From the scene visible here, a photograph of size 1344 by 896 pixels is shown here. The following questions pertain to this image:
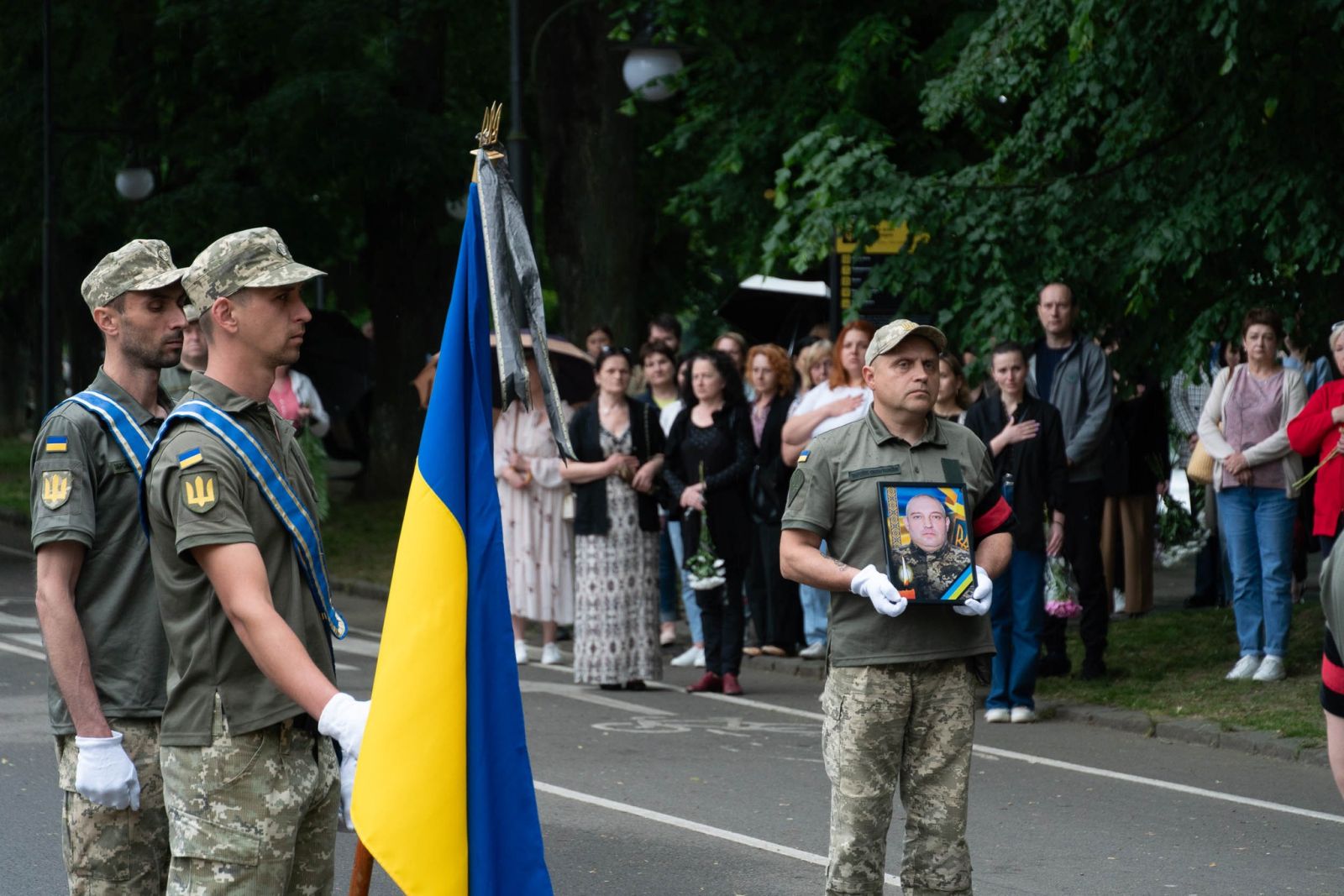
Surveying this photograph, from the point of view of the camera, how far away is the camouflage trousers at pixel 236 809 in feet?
12.6

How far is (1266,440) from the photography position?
448 inches

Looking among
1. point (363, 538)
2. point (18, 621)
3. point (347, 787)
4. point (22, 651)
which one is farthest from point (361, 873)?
point (363, 538)

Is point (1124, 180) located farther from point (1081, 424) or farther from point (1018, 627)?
point (1018, 627)

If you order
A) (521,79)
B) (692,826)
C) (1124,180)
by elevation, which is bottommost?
(692,826)

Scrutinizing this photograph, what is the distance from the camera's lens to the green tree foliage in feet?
36.8

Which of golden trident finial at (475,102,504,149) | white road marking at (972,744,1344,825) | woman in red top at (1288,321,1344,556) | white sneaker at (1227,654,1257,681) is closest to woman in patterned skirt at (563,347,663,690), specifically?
white road marking at (972,744,1344,825)

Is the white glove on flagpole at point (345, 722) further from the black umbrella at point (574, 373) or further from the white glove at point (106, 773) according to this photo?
the black umbrella at point (574, 373)

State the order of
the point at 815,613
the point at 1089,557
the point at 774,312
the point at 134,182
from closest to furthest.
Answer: the point at 1089,557, the point at 815,613, the point at 774,312, the point at 134,182

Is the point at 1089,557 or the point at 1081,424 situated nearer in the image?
the point at 1089,557

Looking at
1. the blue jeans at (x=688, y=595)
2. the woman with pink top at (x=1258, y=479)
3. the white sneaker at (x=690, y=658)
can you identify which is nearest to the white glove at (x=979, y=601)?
the woman with pink top at (x=1258, y=479)

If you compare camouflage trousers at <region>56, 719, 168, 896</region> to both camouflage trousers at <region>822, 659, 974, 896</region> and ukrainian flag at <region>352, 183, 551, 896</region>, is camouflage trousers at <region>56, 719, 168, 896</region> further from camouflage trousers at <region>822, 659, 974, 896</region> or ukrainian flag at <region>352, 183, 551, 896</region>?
camouflage trousers at <region>822, 659, 974, 896</region>

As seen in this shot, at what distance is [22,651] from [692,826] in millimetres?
7075

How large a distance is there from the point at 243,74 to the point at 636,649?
1468cm

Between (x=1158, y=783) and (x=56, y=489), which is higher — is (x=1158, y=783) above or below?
below
